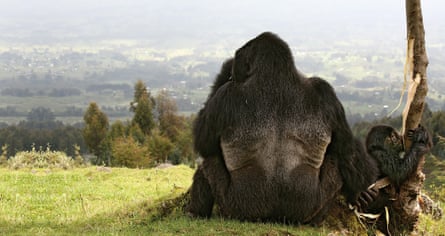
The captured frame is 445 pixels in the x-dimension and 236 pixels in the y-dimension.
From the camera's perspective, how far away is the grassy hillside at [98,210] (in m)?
6.31

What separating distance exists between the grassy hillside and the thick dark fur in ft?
1.98

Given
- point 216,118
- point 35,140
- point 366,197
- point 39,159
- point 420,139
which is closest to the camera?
point 420,139

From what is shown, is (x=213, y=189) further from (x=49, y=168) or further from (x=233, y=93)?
(x=49, y=168)

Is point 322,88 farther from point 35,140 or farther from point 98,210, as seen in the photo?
point 35,140

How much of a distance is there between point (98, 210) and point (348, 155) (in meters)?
5.05

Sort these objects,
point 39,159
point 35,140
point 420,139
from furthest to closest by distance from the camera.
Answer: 1. point 35,140
2. point 39,159
3. point 420,139

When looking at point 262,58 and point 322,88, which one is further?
point 262,58

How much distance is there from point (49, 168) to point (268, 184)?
9.49 metres

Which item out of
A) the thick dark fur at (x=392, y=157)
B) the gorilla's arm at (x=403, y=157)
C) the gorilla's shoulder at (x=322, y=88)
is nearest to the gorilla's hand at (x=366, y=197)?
the thick dark fur at (x=392, y=157)

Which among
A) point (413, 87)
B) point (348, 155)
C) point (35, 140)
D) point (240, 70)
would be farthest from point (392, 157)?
A: point (35, 140)

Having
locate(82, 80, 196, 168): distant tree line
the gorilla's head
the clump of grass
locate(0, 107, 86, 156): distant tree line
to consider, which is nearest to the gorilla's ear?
the gorilla's head

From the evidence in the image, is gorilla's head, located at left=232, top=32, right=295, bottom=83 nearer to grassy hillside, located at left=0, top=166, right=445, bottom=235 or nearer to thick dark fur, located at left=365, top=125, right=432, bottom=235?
thick dark fur, located at left=365, top=125, right=432, bottom=235

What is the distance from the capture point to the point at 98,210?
30.5 ft

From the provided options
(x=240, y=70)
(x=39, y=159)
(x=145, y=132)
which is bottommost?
(x=145, y=132)
